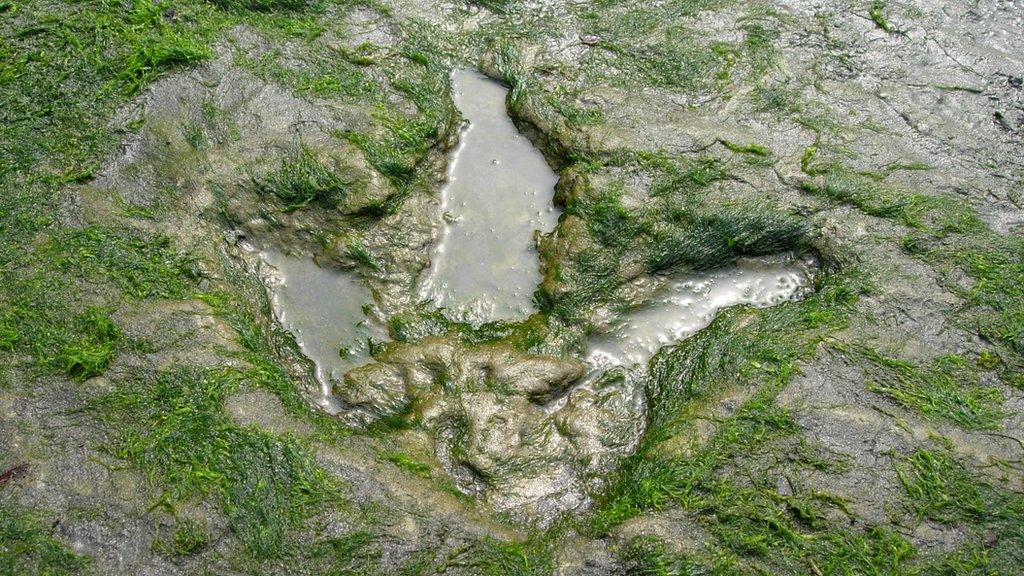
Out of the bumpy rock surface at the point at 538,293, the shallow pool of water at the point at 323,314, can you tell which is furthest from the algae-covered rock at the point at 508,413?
the shallow pool of water at the point at 323,314

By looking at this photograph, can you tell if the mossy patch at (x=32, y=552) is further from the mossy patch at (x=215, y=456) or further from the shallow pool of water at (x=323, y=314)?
the shallow pool of water at (x=323, y=314)

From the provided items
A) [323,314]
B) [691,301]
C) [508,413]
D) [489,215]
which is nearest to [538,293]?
[489,215]

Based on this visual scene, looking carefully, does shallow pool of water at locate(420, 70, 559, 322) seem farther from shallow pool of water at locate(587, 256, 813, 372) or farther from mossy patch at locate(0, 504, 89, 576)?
mossy patch at locate(0, 504, 89, 576)

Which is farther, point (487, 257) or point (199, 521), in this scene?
point (487, 257)

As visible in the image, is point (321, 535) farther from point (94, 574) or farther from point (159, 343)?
point (159, 343)

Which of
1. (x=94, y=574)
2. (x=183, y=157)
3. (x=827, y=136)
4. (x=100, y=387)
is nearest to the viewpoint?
(x=94, y=574)

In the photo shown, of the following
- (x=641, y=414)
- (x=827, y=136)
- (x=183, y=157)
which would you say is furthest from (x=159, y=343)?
(x=827, y=136)
